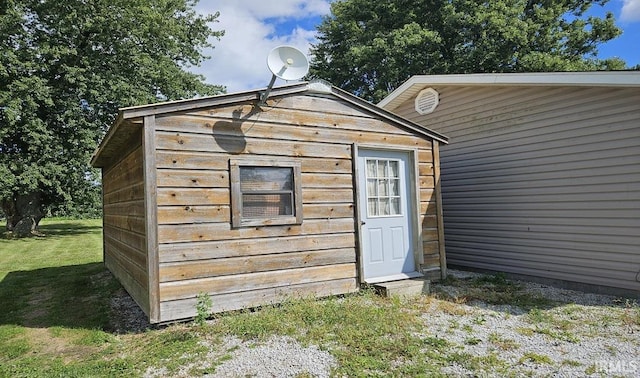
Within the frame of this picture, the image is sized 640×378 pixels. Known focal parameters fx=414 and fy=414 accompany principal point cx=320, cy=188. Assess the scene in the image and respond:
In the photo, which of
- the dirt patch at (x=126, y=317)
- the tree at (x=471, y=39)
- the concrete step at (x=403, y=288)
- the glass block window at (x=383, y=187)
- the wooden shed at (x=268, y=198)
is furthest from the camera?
the tree at (x=471, y=39)

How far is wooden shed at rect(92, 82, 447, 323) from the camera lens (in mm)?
4625

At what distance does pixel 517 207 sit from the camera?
23.5 ft

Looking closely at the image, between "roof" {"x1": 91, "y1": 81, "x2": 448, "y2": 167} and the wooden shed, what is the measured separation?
0.6 inches

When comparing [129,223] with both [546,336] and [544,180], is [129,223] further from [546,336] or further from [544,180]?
[544,180]

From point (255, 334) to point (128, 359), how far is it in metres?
1.17

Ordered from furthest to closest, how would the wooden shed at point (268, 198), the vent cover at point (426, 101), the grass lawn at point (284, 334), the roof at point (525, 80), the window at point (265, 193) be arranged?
the vent cover at point (426, 101), the roof at point (525, 80), the window at point (265, 193), the wooden shed at point (268, 198), the grass lawn at point (284, 334)

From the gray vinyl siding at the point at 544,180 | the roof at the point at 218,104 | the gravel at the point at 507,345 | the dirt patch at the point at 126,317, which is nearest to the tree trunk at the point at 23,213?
the roof at the point at 218,104

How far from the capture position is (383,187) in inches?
250

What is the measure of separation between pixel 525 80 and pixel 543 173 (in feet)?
4.99

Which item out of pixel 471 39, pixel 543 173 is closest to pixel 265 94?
pixel 543 173

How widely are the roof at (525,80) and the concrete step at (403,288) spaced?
3.51 meters

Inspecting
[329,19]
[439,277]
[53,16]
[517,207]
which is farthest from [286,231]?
[329,19]

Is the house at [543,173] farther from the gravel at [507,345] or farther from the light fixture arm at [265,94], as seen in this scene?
the light fixture arm at [265,94]

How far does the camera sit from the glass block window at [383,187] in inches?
245
